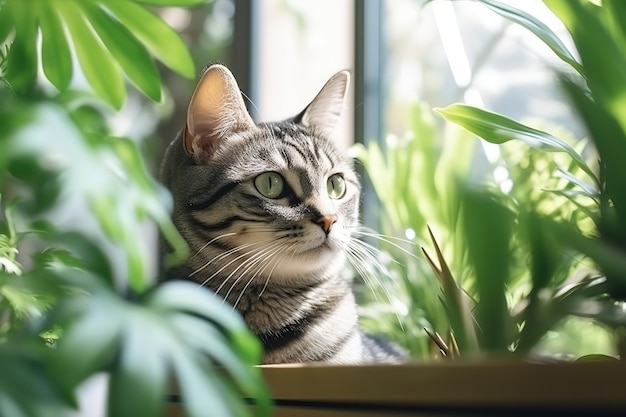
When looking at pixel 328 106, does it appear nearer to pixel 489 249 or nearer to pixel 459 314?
pixel 459 314

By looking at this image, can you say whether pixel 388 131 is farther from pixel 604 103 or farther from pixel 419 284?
pixel 604 103

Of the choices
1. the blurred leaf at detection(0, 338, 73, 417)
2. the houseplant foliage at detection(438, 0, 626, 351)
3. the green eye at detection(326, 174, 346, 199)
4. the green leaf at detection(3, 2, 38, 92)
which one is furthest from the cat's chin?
the blurred leaf at detection(0, 338, 73, 417)

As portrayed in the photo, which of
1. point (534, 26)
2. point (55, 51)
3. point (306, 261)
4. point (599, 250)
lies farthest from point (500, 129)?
point (55, 51)

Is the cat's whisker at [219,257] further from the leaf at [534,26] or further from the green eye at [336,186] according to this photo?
the leaf at [534,26]

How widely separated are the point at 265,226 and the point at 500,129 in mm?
375

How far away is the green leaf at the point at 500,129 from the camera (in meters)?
0.73

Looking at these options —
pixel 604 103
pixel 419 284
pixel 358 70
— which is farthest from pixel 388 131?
pixel 604 103

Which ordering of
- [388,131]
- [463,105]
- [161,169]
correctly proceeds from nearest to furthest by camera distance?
1. [463,105]
2. [161,169]
3. [388,131]

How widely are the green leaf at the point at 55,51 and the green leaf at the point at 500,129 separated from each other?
0.41 meters

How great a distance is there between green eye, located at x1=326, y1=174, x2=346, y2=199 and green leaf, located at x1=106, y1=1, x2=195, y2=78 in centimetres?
45

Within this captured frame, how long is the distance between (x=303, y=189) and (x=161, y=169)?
28cm

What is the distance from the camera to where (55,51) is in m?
0.72

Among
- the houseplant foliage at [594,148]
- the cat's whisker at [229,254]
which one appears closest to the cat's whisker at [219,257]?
the cat's whisker at [229,254]

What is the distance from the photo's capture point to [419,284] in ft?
3.88
